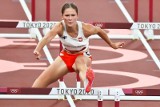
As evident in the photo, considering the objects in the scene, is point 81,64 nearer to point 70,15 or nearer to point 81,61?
point 81,61

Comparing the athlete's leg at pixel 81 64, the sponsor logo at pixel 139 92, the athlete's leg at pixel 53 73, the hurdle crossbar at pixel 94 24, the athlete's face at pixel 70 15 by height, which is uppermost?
the athlete's face at pixel 70 15

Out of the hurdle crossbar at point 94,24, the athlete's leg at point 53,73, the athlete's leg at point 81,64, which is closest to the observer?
the athlete's leg at point 81,64

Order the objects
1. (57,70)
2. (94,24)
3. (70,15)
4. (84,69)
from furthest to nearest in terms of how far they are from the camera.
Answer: (94,24)
(57,70)
(84,69)
(70,15)

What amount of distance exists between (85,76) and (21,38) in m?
3.94

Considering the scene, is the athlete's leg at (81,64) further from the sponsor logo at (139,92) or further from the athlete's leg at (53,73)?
the sponsor logo at (139,92)

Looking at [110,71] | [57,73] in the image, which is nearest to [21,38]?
[110,71]

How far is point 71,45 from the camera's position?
9.59 m

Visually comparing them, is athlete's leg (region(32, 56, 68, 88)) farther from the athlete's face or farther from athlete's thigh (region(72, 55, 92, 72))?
the athlete's face

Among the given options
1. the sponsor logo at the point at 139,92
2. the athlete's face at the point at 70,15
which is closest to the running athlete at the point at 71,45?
the athlete's face at the point at 70,15

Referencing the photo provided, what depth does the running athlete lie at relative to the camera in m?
9.35

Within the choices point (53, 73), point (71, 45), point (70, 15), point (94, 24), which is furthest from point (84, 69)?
point (94, 24)

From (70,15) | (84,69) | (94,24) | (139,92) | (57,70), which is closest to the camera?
(139,92)

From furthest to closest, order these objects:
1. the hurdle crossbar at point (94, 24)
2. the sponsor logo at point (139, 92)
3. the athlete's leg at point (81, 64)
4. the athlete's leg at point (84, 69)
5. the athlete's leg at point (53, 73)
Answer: the hurdle crossbar at point (94, 24), the athlete's leg at point (53, 73), the athlete's leg at point (81, 64), the athlete's leg at point (84, 69), the sponsor logo at point (139, 92)

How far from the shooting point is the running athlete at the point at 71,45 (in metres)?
9.35
